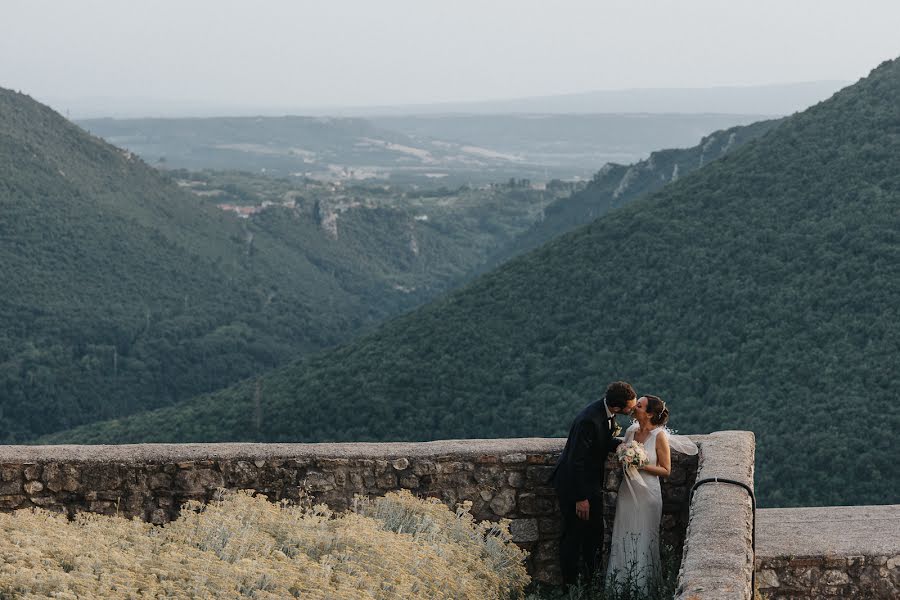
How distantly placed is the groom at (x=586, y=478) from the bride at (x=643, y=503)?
0.13 metres

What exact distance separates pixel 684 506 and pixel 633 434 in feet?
2.42

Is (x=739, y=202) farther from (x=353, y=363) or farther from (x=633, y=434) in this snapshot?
(x=633, y=434)

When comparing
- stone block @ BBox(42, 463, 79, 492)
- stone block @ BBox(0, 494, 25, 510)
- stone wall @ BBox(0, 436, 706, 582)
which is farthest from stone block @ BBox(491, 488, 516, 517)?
stone block @ BBox(0, 494, 25, 510)

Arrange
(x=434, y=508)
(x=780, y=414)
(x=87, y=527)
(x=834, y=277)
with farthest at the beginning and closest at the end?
(x=834, y=277), (x=780, y=414), (x=434, y=508), (x=87, y=527)

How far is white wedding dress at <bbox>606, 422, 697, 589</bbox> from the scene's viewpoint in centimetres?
712

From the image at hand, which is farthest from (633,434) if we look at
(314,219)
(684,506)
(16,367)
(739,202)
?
(314,219)

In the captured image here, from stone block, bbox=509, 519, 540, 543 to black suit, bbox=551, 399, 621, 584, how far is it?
0.81ft

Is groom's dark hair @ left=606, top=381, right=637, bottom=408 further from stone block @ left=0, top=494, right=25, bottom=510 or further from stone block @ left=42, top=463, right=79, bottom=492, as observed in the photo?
stone block @ left=0, top=494, right=25, bottom=510

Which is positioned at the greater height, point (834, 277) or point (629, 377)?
point (834, 277)

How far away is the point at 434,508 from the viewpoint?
7.25m

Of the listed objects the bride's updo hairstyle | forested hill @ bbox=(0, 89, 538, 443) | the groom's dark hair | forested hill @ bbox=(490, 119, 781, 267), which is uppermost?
the groom's dark hair

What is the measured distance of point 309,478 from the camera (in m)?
7.55

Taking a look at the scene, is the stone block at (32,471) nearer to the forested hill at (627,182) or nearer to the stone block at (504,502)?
the stone block at (504,502)

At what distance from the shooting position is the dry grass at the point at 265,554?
554 centimetres
